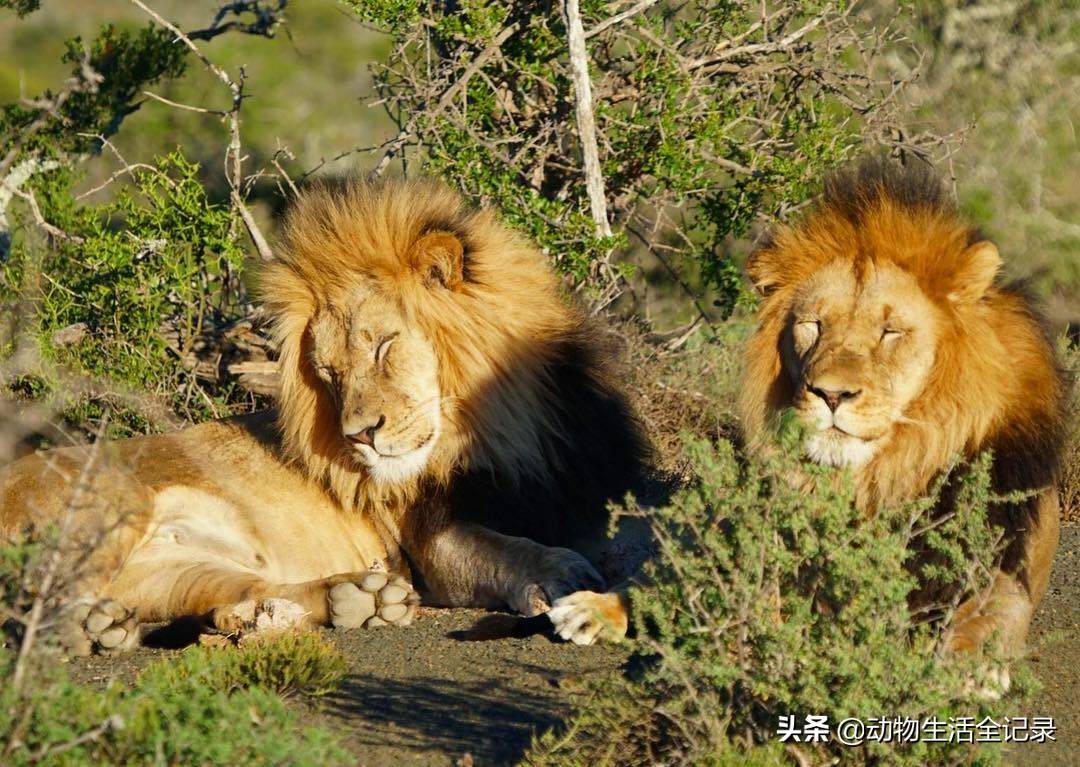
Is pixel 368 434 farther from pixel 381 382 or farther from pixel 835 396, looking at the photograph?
pixel 835 396

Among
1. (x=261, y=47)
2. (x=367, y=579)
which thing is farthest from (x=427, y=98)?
(x=261, y=47)

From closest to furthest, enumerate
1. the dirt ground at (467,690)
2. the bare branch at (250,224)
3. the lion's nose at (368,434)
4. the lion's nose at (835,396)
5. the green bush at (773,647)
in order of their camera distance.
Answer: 1. the green bush at (773,647)
2. the dirt ground at (467,690)
3. the lion's nose at (835,396)
4. the lion's nose at (368,434)
5. the bare branch at (250,224)

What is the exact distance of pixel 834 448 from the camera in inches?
173

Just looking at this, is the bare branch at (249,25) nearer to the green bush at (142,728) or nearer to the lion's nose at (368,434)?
the lion's nose at (368,434)

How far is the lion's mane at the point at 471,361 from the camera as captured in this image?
5.64 meters

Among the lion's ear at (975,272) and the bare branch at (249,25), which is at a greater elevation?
the bare branch at (249,25)

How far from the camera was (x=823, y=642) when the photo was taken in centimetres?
359

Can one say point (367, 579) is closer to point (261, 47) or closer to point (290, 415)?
point (290, 415)

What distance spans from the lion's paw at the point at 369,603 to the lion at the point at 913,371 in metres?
0.82

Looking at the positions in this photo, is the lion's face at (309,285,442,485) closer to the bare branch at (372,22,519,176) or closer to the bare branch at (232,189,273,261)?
the bare branch at (372,22,519,176)

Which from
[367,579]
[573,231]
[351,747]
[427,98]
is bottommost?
[351,747]

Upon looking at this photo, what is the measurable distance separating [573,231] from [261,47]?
2454cm

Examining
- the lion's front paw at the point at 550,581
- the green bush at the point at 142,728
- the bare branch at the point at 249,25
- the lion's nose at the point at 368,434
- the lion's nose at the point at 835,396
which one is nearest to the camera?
the green bush at the point at 142,728

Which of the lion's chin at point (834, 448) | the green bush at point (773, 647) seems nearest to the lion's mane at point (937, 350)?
the lion's chin at point (834, 448)
